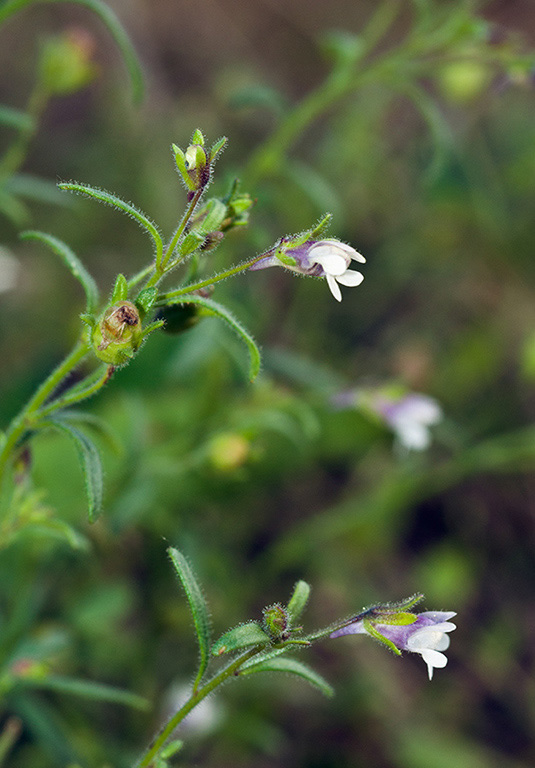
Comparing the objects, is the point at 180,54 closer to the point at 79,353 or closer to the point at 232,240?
the point at 232,240

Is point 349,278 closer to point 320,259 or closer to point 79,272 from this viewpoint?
point 320,259

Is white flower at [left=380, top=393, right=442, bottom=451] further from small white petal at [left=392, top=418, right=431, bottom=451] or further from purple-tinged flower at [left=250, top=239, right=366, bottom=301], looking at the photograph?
purple-tinged flower at [left=250, top=239, right=366, bottom=301]

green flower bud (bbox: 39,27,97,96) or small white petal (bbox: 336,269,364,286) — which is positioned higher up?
green flower bud (bbox: 39,27,97,96)

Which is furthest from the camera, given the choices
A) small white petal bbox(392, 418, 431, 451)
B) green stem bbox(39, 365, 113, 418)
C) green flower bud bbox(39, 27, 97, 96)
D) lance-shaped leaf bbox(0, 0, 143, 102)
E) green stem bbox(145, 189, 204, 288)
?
small white petal bbox(392, 418, 431, 451)

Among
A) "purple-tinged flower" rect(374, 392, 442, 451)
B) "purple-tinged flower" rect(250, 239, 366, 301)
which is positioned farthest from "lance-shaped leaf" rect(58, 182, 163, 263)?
"purple-tinged flower" rect(374, 392, 442, 451)

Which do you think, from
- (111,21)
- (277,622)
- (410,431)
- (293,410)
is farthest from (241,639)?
(293,410)

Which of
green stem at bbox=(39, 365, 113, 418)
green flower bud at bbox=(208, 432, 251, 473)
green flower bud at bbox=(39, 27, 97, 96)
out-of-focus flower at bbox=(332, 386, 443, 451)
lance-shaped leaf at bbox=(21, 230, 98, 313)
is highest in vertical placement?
green flower bud at bbox=(39, 27, 97, 96)

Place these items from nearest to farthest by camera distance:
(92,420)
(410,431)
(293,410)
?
(92,420), (410,431), (293,410)

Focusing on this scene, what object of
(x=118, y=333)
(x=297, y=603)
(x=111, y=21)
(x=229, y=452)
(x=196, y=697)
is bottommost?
(x=196, y=697)

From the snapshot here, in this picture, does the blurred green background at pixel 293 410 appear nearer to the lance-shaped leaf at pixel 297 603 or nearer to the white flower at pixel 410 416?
the white flower at pixel 410 416
